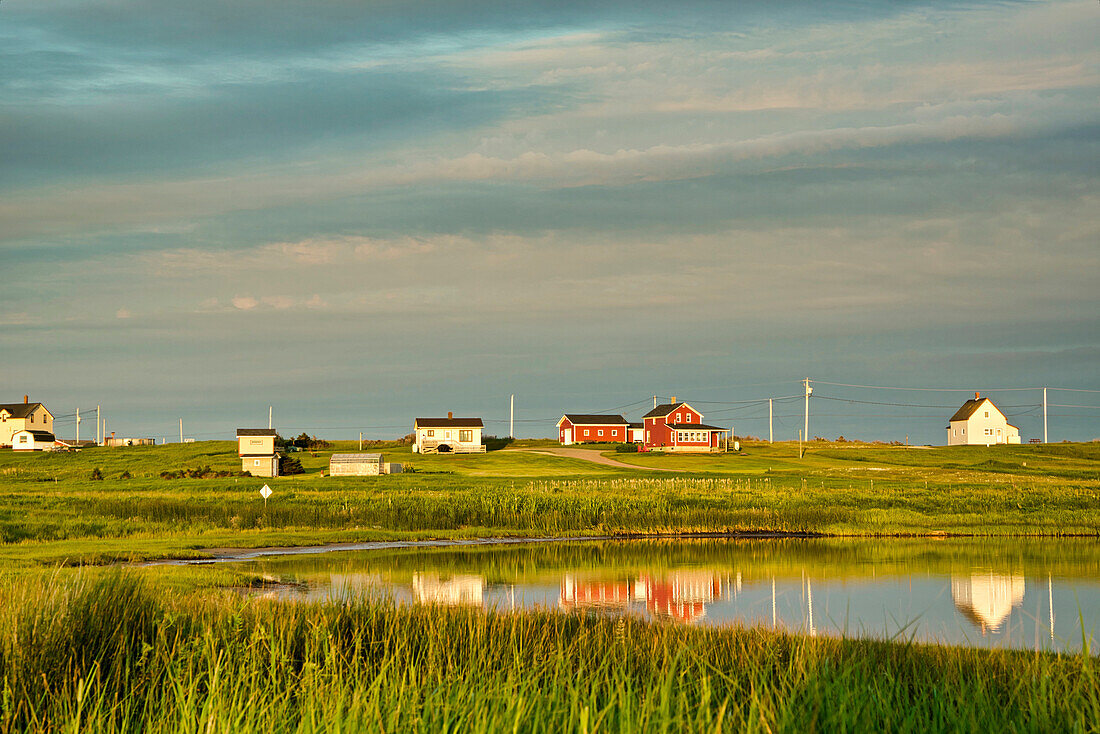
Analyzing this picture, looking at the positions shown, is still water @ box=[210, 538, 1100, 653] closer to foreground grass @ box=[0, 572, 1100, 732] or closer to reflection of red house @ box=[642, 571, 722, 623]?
reflection of red house @ box=[642, 571, 722, 623]

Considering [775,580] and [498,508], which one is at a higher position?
[498,508]

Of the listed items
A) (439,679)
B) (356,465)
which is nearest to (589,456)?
(356,465)

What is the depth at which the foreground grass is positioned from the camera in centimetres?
787

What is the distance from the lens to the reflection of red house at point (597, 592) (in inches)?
1078

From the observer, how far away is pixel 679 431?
12238cm

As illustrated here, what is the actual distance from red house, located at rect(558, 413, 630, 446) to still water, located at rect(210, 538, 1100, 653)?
87.4 metres

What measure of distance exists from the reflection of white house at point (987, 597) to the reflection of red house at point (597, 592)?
9.34 meters

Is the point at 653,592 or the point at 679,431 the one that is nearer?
the point at 653,592

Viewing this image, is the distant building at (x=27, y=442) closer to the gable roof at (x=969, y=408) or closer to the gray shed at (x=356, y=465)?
the gray shed at (x=356, y=465)

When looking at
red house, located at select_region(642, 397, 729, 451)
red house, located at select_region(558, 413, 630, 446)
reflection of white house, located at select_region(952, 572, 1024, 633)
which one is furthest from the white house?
reflection of white house, located at select_region(952, 572, 1024, 633)

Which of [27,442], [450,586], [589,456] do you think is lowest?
[450,586]

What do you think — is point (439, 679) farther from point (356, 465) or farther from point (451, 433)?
point (451, 433)

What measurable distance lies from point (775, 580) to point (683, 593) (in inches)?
189

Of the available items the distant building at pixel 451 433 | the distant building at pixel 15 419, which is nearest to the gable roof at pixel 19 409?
the distant building at pixel 15 419
